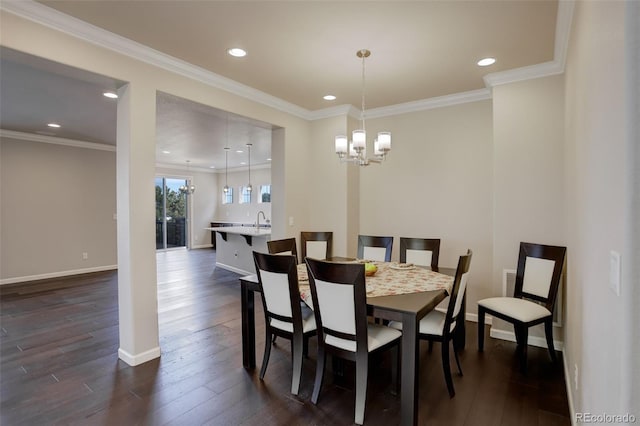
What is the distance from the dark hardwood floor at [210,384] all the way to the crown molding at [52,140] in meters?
3.70

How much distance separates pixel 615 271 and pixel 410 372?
1314mm

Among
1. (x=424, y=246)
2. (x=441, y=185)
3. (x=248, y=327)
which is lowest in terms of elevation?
(x=248, y=327)

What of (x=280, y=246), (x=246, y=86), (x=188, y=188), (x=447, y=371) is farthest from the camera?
(x=188, y=188)

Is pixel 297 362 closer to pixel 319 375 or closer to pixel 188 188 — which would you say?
pixel 319 375

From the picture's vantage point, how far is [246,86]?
3701 mm

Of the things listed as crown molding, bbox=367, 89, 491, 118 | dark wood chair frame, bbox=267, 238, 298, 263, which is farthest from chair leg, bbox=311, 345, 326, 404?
crown molding, bbox=367, 89, 491, 118

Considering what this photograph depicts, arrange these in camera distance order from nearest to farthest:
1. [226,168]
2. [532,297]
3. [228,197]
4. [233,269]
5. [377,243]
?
[532,297] < [377,243] < [233,269] < [226,168] < [228,197]

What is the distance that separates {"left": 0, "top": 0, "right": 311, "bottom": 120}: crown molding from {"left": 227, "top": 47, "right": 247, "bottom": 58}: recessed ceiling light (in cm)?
50

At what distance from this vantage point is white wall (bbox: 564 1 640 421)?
2.63ft

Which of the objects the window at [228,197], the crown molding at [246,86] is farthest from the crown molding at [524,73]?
the window at [228,197]

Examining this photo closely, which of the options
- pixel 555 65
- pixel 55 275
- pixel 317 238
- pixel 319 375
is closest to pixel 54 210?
pixel 55 275

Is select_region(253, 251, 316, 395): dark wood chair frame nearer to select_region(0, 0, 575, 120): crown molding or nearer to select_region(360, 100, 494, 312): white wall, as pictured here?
select_region(0, 0, 575, 120): crown molding

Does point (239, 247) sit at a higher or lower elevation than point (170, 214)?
lower

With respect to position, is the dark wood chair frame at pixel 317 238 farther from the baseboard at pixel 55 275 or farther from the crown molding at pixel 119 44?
the baseboard at pixel 55 275
